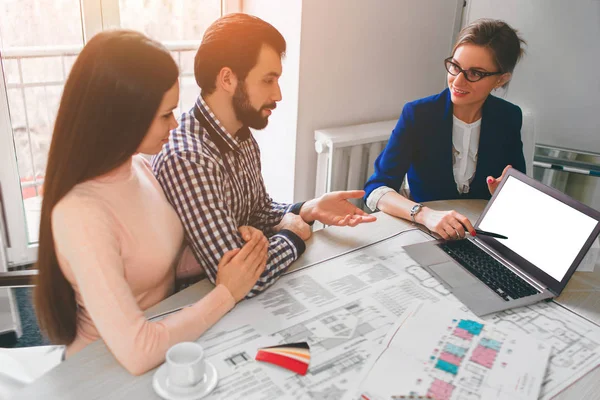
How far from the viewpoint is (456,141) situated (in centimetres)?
171

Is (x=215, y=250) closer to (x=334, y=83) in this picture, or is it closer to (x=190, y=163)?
(x=190, y=163)

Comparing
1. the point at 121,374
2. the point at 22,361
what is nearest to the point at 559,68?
the point at 121,374

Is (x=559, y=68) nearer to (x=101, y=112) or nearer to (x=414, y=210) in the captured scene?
(x=414, y=210)

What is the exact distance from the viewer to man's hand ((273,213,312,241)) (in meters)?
1.33

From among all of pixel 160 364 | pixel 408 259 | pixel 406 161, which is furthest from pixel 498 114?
pixel 160 364

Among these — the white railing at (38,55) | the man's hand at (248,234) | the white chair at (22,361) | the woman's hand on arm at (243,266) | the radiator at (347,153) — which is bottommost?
the white chair at (22,361)

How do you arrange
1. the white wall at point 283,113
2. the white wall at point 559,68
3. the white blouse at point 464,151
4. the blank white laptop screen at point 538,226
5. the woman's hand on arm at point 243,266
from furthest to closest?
the white wall at point 283,113, the white wall at point 559,68, the white blouse at point 464,151, the blank white laptop screen at point 538,226, the woman's hand on arm at point 243,266

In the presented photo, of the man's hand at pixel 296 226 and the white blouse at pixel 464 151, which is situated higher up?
the white blouse at pixel 464 151

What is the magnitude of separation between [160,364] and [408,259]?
2.15 ft

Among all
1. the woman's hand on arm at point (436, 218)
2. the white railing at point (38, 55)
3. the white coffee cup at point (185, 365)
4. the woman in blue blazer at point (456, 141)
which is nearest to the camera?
the white coffee cup at point (185, 365)

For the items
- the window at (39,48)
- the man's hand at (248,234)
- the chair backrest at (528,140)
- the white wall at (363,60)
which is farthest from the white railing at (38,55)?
the chair backrest at (528,140)

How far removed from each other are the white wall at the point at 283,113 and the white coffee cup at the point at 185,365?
4.71 ft

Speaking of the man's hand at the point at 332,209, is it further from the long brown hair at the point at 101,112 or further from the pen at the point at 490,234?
the long brown hair at the point at 101,112

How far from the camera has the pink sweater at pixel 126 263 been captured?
84 centimetres
